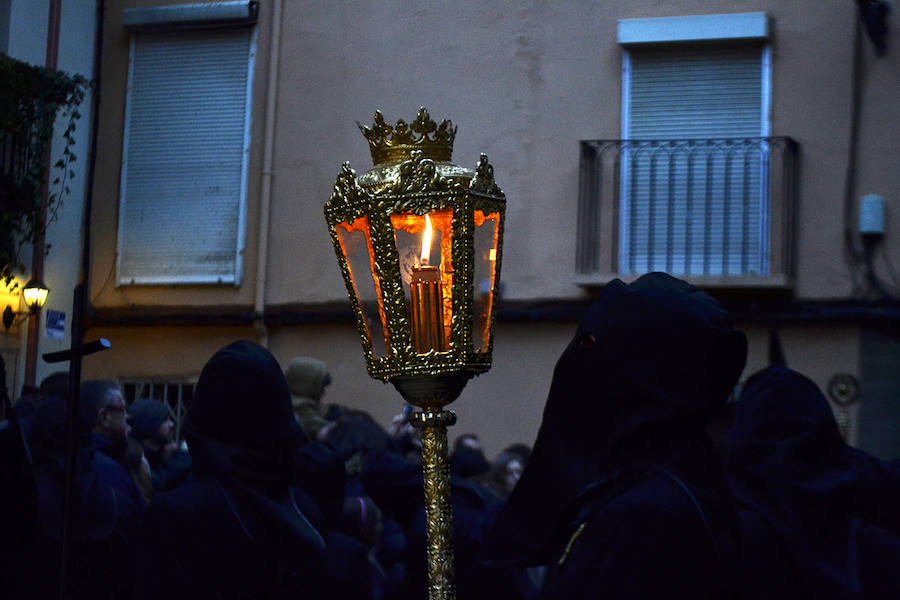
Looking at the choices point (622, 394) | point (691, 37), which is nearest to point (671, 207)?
point (691, 37)

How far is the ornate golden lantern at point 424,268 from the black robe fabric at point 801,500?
86 centimetres

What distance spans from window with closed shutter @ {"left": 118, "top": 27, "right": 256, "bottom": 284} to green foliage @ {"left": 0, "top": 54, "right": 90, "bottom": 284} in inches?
28.4

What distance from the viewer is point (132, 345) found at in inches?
464

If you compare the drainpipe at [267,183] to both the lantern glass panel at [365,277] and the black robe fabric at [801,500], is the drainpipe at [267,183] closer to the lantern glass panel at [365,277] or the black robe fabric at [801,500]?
the black robe fabric at [801,500]

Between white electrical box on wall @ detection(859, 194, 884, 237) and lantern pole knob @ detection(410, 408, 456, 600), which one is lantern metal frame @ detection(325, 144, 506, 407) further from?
white electrical box on wall @ detection(859, 194, 884, 237)

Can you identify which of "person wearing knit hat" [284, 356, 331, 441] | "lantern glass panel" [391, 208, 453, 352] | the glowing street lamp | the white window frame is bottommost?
"person wearing knit hat" [284, 356, 331, 441]

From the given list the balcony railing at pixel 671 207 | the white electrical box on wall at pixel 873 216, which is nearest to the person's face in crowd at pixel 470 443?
the balcony railing at pixel 671 207

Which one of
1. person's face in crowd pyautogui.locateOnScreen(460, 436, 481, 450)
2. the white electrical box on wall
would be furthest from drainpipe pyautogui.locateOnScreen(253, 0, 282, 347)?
the white electrical box on wall

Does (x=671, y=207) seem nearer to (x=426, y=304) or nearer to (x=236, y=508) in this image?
(x=236, y=508)

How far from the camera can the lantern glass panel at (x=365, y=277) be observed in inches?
134

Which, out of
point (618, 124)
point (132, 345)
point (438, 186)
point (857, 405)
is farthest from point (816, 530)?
point (132, 345)

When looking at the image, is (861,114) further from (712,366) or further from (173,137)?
(712,366)

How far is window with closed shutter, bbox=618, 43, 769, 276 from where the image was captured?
35.1 feet

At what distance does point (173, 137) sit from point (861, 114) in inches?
242
